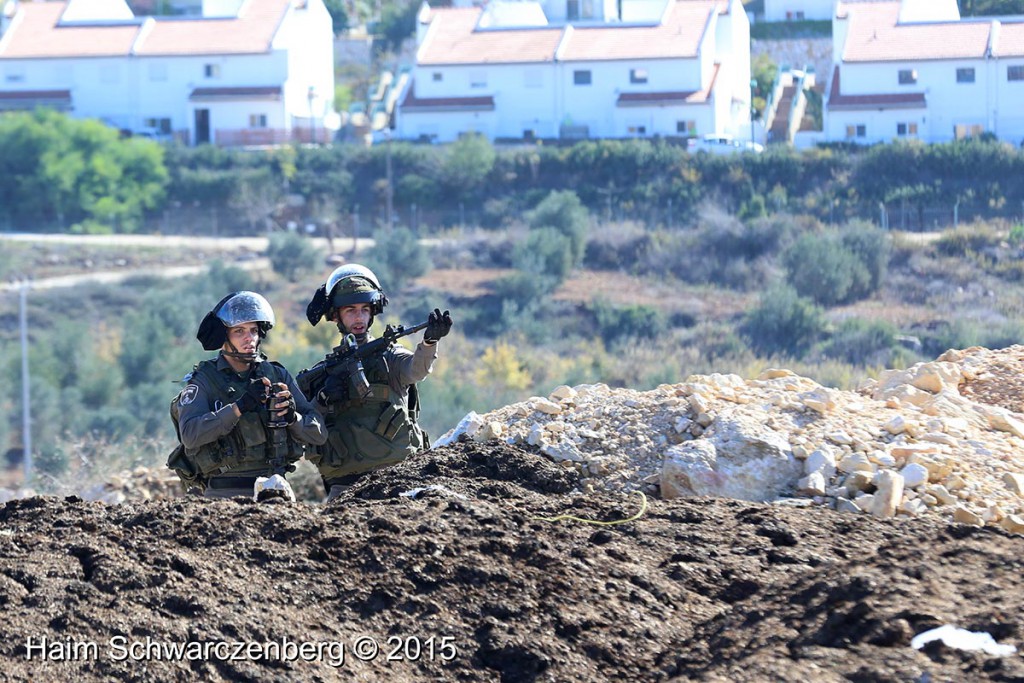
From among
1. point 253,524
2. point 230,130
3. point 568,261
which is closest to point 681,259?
point 568,261

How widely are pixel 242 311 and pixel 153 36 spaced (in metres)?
54.5

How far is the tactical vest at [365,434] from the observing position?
7.43 meters

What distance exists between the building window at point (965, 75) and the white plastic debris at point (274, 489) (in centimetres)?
4253

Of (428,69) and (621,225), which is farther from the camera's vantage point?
(428,69)

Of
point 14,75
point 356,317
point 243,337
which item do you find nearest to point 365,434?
point 356,317

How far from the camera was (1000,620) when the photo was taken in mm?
4602

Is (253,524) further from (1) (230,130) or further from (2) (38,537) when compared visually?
(1) (230,130)

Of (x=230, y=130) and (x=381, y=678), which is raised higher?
(x=230, y=130)

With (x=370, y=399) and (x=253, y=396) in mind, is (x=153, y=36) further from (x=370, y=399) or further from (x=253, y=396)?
(x=253, y=396)

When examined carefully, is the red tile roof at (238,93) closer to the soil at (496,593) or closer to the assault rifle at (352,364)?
the assault rifle at (352,364)

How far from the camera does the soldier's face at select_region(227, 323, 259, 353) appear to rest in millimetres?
7020

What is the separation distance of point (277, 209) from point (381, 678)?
46184 mm

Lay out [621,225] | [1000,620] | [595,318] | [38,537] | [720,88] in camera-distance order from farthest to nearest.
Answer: [720,88] → [621,225] → [595,318] → [38,537] → [1000,620]

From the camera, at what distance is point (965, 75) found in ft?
152
